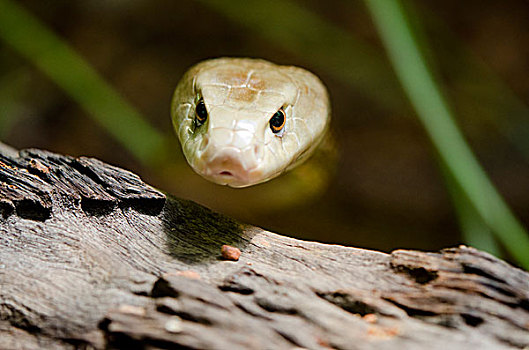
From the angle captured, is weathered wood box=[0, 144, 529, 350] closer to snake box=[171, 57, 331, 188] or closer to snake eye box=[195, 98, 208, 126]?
snake box=[171, 57, 331, 188]

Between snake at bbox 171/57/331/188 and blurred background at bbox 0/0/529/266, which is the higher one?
blurred background at bbox 0/0/529/266

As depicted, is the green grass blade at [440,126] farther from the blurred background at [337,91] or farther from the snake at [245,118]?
the blurred background at [337,91]

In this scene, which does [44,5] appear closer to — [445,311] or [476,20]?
[476,20]

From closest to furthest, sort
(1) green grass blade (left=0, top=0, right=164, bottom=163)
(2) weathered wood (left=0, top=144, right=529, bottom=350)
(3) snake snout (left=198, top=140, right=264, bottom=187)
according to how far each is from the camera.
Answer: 1. (2) weathered wood (left=0, top=144, right=529, bottom=350)
2. (3) snake snout (left=198, top=140, right=264, bottom=187)
3. (1) green grass blade (left=0, top=0, right=164, bottom=163)

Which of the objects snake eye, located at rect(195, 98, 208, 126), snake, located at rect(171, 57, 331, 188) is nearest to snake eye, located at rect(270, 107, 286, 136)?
snake, located at rect(171, 57, 331, 188)

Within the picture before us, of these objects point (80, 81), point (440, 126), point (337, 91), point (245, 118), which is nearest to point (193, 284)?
point (245, 118)

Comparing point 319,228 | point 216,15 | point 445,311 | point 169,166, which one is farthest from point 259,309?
point 216,15

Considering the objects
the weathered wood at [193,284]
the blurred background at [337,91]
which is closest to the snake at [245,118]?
the weathered wood at [193,284]
